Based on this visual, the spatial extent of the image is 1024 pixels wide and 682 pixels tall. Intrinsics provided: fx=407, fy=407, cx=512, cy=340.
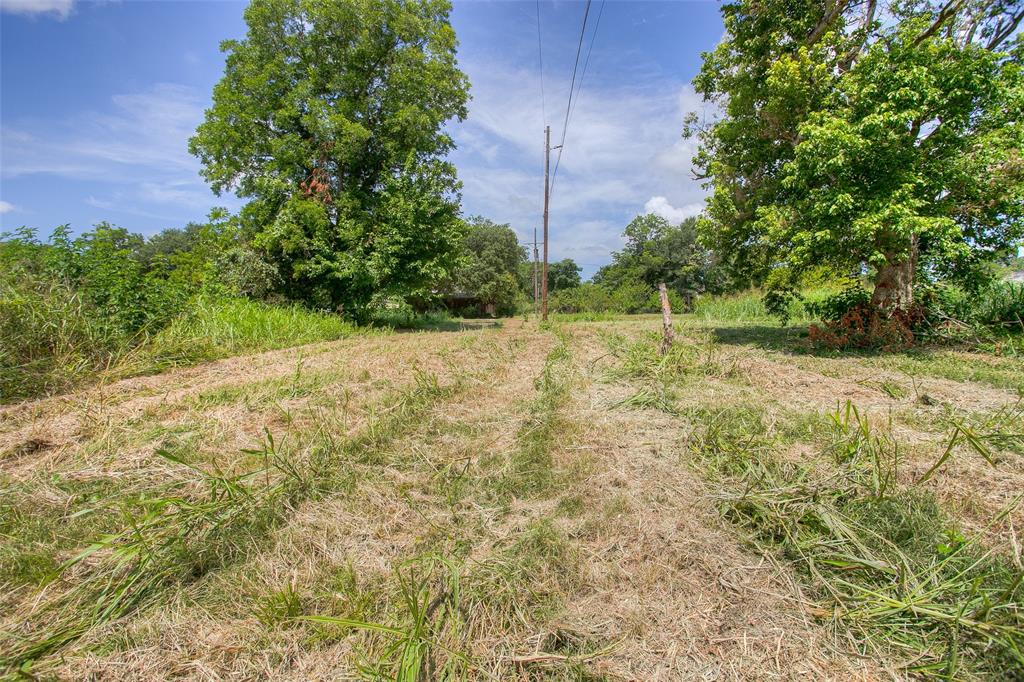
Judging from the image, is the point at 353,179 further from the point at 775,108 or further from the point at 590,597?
the point at 590,597

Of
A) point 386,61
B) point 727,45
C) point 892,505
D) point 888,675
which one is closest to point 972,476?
point 892,505

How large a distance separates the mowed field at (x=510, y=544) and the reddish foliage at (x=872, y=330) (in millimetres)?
3540

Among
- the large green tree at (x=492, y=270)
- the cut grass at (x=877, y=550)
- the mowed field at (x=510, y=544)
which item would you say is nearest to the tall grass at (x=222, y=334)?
the mowed field at (x=510, y=544)

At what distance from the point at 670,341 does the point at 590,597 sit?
13.6 feet

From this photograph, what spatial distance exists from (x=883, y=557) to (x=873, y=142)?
6293 millimetres

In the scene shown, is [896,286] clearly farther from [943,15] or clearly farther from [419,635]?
[419,635]

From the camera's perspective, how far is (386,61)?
38.8ft

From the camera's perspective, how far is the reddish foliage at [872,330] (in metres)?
6.48

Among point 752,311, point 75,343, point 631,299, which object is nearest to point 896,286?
point 752,311

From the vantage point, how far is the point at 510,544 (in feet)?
6.16

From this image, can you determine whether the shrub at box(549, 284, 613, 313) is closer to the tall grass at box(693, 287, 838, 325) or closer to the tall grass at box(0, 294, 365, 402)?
the tall grass at box(693, 287, 838, 325)

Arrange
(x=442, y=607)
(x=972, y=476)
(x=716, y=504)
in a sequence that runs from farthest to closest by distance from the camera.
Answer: (x=972, y=476) → (x=716, y=504) → (x=442, y=607)

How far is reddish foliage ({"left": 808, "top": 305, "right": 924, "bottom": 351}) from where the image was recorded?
21.3ft

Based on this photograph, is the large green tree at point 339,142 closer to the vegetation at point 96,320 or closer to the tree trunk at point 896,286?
the vegetation at point 96,320
